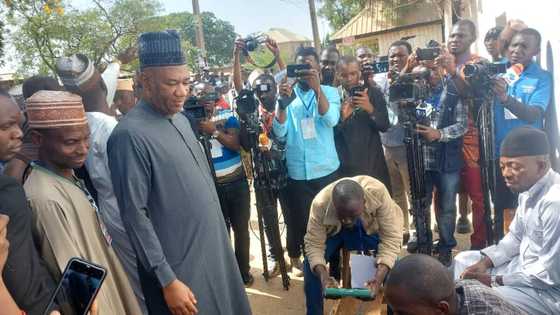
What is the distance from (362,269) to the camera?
2842 millimetres

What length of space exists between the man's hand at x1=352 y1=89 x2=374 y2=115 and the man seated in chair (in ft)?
3.06

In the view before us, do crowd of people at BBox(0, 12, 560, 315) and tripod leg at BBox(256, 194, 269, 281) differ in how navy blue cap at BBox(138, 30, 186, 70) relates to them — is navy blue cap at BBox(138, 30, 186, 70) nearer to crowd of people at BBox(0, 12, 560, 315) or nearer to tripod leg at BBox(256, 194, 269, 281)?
crowd of people at BBox(0, 12, 560, 315)

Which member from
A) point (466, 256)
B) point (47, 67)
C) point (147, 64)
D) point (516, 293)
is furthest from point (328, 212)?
point (47, 67)

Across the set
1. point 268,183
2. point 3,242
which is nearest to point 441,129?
point 268,183

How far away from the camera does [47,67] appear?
15703 millimetres

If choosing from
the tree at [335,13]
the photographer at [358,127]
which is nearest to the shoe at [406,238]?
the photographer at [358,127]

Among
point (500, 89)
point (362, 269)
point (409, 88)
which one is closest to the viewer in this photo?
point (362, 269)

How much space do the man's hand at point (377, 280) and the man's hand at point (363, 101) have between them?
4.84 ft

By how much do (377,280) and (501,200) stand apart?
148cm

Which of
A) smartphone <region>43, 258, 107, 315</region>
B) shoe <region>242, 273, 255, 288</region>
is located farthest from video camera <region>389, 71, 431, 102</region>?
smartphone <region>43, 258, 107, 315</region>

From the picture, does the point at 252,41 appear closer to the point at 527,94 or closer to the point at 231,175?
the point at 231,175

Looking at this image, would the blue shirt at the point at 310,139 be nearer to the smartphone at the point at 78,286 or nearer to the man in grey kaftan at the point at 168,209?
the man in grey kaftan at the point at 168,209

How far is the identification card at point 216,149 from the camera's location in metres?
3.76

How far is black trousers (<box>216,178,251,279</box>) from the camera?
378 cm
